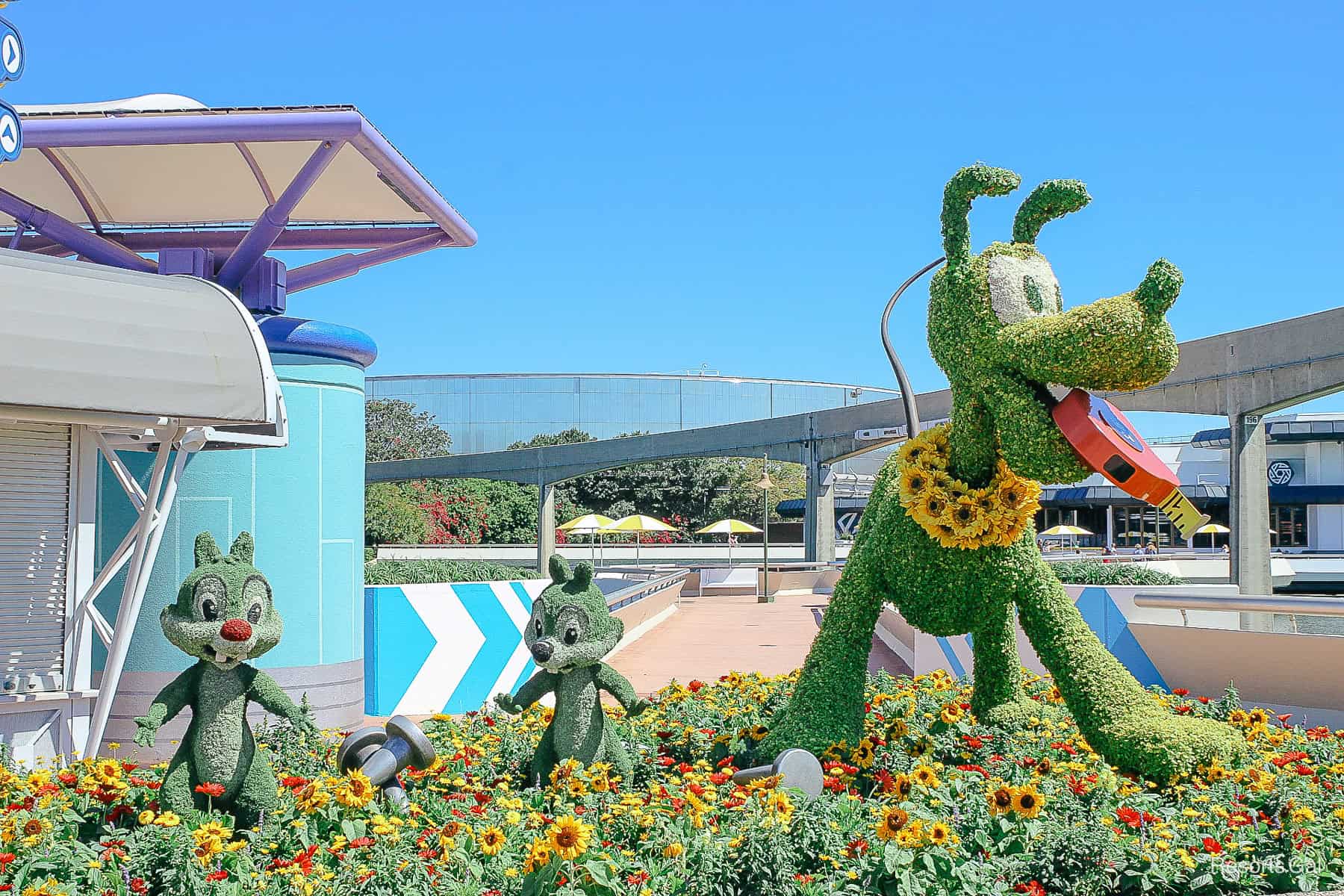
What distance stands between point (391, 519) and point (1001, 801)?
43041mm

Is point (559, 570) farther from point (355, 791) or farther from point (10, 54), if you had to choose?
point (10, 54)

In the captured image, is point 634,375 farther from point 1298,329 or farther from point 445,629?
point 445,629

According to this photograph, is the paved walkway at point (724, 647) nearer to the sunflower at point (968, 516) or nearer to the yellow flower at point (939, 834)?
the sunflower at point (968, 516)

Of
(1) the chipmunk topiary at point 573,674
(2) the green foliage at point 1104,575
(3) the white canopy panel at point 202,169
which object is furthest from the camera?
(2) the green foliage at point 1104,575

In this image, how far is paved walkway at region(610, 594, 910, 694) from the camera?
13.9 metres

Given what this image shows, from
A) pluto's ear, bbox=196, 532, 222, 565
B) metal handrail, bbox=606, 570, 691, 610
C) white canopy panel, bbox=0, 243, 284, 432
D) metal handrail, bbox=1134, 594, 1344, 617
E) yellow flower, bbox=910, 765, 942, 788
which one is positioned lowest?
metal handrail, bbox=606, 570, 691, 610

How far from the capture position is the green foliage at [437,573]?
13859 mm

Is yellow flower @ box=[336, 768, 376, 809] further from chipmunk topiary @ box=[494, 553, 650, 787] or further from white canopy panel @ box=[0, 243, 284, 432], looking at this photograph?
white canopy panel @ box=[0, 243, 284, 432]

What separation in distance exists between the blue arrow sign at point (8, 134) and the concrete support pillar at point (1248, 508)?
55.4 ft

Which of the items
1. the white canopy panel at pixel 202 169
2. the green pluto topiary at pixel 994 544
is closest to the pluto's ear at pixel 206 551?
the green pluto topiary at pixel 994 544

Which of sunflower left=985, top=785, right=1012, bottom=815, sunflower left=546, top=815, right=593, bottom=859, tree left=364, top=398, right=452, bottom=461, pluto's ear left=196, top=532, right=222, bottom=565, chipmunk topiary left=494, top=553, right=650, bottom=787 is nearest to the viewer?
sunflower left=546, top=815, right=593, bottom=859

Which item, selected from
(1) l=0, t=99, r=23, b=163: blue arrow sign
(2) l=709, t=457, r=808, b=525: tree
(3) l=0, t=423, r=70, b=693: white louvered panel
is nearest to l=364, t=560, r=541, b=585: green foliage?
(3) l=0, t=423, r=70, b=693: white louvered panel

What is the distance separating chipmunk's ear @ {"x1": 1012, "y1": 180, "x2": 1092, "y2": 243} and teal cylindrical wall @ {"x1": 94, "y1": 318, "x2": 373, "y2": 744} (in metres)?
5.50

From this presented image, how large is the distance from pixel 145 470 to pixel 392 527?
38.0 metres
